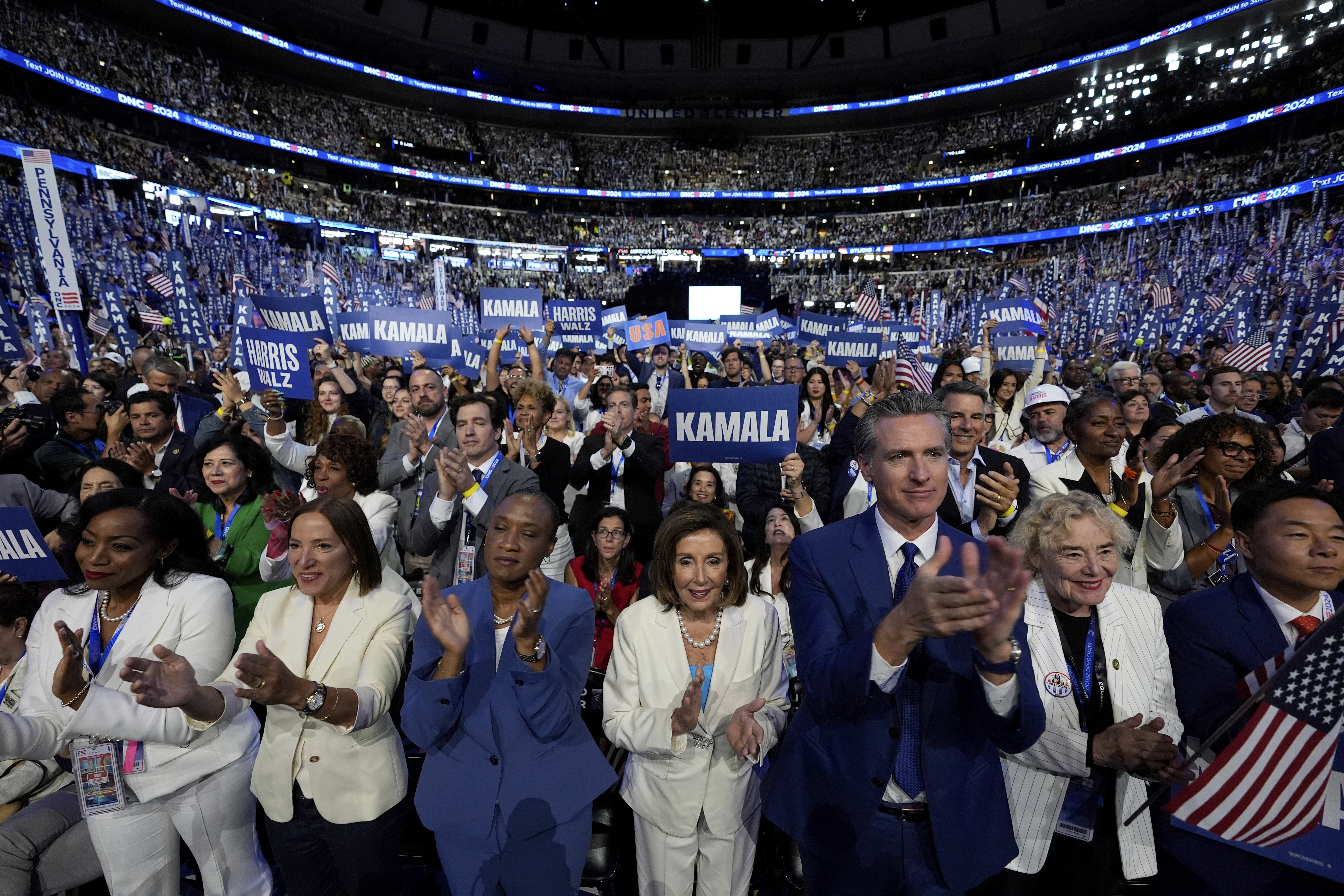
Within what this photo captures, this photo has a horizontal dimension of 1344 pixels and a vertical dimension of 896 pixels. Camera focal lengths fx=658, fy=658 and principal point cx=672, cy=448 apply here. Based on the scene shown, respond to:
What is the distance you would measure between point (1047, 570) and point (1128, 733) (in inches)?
23.0

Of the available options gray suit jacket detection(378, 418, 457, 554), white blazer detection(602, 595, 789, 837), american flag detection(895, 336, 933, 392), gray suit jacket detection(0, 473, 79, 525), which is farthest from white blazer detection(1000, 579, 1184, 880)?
gray suit jacket detection(0, 473, 79, 525)

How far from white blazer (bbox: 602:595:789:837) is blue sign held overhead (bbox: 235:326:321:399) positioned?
4415 millimetres

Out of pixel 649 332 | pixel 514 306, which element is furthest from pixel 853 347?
pixel 514 306

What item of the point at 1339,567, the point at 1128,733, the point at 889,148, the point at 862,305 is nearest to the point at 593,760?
the point at 1128,733

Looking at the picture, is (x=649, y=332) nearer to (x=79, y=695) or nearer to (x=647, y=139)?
(x=79, y=695)

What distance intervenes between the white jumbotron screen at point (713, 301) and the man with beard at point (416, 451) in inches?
1063

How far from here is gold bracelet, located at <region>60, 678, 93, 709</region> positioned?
229 centimetres

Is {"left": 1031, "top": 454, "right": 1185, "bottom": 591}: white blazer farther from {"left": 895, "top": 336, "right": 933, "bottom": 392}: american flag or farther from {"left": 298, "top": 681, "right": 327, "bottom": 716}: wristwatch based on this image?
{"left": 895, "top": 336, "right": 933, "bottom": 392}: american flag

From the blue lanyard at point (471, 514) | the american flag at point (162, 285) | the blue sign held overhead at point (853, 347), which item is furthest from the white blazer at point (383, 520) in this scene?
the american flag at point (162, 285)

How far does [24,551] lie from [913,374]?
7.14 m

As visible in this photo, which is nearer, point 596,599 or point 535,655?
point 535,655

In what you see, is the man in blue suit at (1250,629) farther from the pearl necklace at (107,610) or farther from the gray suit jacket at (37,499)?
the gray suit jacket at (37,499)

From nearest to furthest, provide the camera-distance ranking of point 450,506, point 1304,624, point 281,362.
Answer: point 1304,624 → point 450,506 → point 281,362

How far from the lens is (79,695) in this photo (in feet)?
7.55
